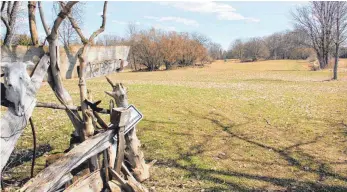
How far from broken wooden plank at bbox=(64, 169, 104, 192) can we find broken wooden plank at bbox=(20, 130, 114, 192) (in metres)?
0.27

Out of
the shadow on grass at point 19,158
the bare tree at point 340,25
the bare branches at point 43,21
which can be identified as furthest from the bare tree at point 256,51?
the bare branches at point 43,21

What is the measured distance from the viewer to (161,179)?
5777mm

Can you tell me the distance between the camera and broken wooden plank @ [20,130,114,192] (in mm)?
2916

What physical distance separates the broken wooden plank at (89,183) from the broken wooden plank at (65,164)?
0.90 ft

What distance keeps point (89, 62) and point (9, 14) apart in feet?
35.6

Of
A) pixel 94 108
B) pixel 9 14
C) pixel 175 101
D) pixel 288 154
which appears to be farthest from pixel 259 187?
pixel 9 14

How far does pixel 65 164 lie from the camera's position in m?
3.18

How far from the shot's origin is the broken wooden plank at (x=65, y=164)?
292 cm

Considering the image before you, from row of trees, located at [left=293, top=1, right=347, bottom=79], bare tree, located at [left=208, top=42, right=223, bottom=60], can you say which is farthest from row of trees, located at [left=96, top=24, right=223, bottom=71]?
bare tree, located at [left=208, top=42, right=223, bottom=60]

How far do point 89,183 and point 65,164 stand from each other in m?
0.54

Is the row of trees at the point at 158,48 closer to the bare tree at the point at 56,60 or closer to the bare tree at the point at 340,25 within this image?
the bare tree at the point at 340,25

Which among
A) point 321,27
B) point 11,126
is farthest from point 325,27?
point 11,126

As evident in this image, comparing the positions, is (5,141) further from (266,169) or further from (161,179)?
(266,169)

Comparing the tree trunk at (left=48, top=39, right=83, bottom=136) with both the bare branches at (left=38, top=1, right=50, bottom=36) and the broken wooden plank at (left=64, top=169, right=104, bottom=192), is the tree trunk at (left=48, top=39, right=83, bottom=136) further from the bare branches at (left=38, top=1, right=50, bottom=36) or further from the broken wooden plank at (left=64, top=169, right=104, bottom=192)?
the broken wooden plank at (left=64, top=169, right=104, bottom=192)
